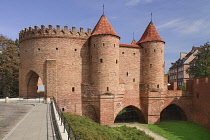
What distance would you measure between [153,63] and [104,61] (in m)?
7.28

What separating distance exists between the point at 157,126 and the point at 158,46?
10.6m

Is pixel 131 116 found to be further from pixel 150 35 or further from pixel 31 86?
pixel 31 86

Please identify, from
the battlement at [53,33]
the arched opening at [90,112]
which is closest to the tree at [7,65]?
the battlement at [53,33]

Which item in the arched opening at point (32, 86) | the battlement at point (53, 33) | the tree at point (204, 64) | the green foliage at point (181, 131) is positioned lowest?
the green foliage at point (181, 131)

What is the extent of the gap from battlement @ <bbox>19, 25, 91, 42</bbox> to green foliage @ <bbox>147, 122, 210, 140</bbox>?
14.6m

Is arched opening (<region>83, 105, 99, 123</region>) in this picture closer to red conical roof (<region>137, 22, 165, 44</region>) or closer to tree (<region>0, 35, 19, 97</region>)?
red conical roof (<region>137, 22, 165, 44</region>)

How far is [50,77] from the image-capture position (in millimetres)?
19375

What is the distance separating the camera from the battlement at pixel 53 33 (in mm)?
20031

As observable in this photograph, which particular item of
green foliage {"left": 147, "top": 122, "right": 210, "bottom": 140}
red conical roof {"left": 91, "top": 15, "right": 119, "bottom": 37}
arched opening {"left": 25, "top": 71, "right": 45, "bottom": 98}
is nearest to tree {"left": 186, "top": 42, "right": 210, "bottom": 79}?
green foliage {"left": 147, "top": 122, "right": 210, "bottom": 140}

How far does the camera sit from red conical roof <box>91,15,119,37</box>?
20.1 m

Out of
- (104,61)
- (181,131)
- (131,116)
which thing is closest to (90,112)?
(104,61)

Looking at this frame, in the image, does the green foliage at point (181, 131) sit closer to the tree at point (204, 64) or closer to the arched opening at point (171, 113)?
the arched opening at point (171, 113)

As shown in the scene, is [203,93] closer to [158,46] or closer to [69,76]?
[158,46]

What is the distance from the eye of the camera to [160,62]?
22516 millimetres
